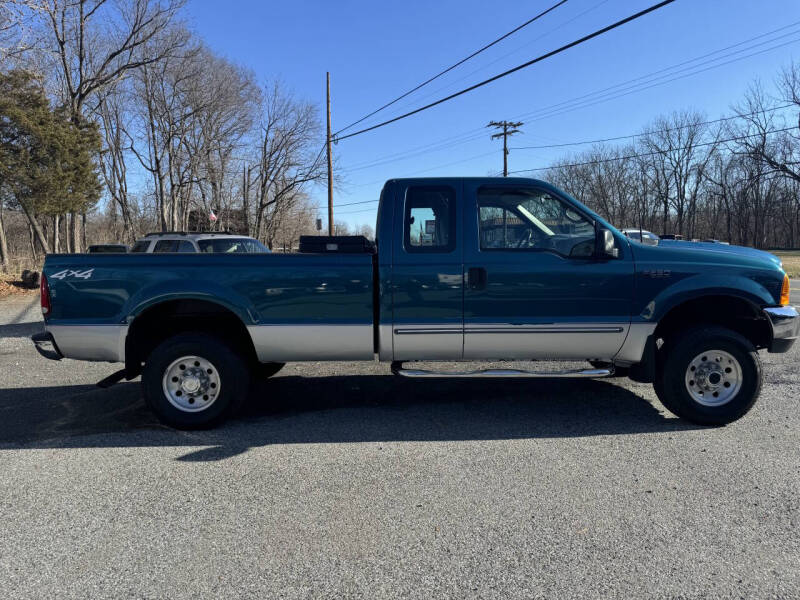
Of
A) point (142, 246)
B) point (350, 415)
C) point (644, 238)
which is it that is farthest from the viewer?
point (142, 246)

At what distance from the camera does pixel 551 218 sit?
452 cm

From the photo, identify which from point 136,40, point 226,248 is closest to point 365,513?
point 226,248

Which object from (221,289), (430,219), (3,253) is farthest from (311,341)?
(3,253)

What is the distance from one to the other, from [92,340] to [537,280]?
3.79m

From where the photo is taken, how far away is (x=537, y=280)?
14.4ft

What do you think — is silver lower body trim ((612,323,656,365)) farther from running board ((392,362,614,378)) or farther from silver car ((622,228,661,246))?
silver car ((622,228,661,246))

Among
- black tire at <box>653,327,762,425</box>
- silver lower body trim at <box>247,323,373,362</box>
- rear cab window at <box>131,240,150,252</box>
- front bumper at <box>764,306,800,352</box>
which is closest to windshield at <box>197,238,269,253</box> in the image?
rear cab window at <box>131,240,150,252</box>

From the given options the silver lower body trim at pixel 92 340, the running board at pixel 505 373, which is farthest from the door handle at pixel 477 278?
the silver lower body trim at pixel 92 340

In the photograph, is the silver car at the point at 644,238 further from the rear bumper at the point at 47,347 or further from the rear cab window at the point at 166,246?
the rear cab window at the point at 166,246

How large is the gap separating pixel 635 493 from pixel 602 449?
0.71 metres

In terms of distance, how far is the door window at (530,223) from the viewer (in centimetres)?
445

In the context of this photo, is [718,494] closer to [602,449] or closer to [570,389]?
[602,449]

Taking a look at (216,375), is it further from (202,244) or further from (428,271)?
(202,244)

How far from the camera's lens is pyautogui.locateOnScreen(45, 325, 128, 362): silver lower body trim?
4383mm
